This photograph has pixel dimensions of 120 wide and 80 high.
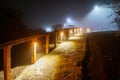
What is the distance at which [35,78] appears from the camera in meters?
5.83

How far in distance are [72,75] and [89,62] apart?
6.29ft

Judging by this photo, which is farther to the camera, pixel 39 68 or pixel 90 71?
pixel 39 68

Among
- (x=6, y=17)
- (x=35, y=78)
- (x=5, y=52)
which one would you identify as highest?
(x=6, y=17)

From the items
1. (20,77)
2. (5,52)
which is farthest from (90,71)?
(5,52)

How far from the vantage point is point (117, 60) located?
823cm

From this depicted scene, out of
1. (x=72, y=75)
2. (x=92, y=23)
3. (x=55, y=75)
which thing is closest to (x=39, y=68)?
(x=55, y=75)

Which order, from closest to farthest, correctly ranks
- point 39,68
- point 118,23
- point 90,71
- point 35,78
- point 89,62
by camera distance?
point 35,78
point 90,71
point 39,68
point 89,62
point 118,23

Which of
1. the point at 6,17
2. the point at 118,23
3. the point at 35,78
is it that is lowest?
the point at 35,78

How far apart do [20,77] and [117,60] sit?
4.67 metres

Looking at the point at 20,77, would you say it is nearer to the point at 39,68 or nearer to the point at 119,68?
the point at 39,68

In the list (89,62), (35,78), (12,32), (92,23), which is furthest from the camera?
(92,23)

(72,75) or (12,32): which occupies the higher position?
(12,32)

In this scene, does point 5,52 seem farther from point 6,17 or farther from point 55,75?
point 6,17

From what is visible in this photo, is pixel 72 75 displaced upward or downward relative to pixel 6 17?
downward
